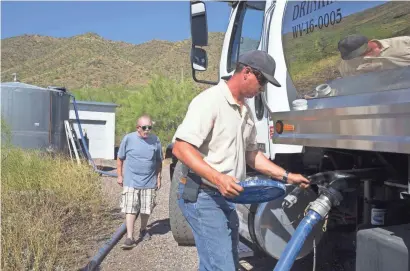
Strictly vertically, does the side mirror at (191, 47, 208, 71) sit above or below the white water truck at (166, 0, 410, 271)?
above

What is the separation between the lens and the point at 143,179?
231 inches

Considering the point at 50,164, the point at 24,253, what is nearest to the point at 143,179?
the point at 24,253

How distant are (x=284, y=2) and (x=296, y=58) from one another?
1.71ft

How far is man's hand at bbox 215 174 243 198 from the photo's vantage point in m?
2.38

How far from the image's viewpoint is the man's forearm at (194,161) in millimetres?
2430

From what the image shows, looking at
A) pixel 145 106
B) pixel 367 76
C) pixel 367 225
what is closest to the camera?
pixel 367 76

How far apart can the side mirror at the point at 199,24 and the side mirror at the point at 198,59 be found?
0.57ft

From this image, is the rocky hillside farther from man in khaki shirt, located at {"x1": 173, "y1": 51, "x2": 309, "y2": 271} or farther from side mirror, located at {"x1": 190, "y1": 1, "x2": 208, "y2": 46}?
man in khaki shirt, located at {"x1": 173, "y1": 51, "x2": 309, "y2": 271}

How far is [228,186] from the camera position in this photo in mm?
2379

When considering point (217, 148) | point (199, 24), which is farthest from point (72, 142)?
point (217, 148)

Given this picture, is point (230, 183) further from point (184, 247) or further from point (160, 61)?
point (160, 61)

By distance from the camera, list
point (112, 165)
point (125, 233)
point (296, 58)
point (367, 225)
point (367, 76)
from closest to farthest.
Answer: point (367, 76), point (367, 225), point (296, 58), point (125, 233), point (112, 165)

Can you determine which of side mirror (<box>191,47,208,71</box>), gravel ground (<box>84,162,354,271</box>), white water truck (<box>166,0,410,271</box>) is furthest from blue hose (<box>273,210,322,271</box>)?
side mirror (<box>191,47,208,71</box>)

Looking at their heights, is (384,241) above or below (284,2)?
below
